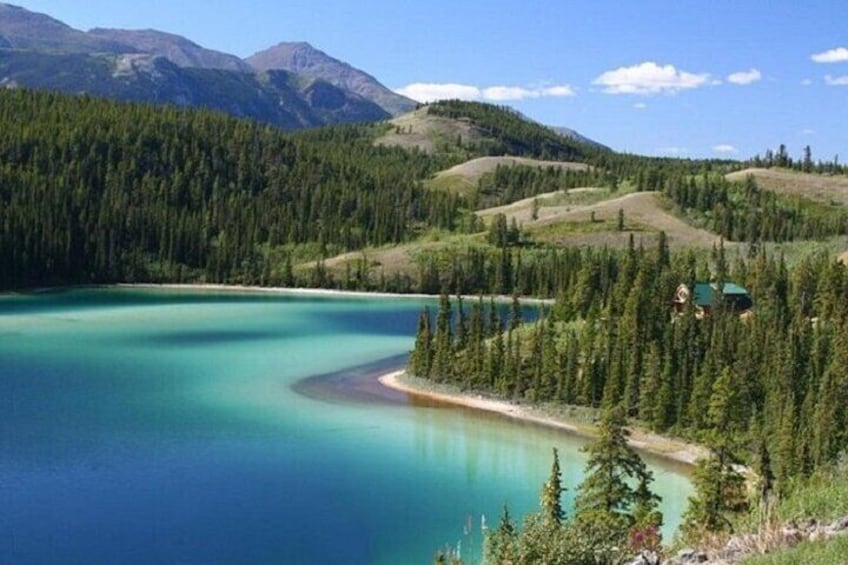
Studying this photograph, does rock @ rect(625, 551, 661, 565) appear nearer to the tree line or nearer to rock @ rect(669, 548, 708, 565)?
rock @ rect(669, 548, 708, 565)

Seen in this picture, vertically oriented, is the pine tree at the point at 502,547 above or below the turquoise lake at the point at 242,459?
above

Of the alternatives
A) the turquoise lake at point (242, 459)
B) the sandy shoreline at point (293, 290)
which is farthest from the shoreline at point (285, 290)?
the turquoise lake at point (242, 459)

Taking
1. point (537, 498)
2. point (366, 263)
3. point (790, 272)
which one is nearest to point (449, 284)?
point (366, 263)

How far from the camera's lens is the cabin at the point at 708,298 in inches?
3597

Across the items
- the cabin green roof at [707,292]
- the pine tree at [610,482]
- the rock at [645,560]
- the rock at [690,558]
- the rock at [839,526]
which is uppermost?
the cabin green roof at [707,292]

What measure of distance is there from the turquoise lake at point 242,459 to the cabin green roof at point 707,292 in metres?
29.2

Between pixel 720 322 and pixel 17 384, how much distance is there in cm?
5461

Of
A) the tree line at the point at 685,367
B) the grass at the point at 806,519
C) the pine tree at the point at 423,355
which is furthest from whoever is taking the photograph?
the pine tree at the point at 423,355

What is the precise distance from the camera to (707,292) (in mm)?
95500

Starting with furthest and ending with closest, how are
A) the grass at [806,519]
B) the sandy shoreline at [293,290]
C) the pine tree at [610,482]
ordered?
1. the sandy shoreline at [293,290]
2. the pine tree at [610,482]
3. the grass at [806,519]

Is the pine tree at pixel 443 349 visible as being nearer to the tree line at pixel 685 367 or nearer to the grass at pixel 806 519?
the tree line at pixel 685 367

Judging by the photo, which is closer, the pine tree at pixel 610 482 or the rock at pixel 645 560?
the rock at pixel 645 560

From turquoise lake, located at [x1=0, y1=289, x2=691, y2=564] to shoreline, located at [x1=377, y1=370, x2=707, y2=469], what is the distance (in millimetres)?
2008

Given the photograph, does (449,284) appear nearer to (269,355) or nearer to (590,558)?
(269,355)
